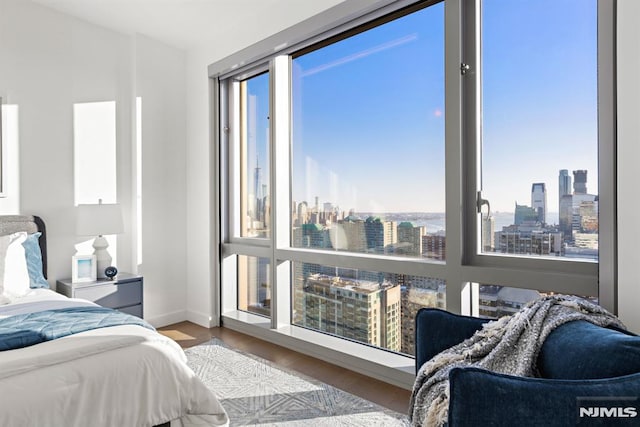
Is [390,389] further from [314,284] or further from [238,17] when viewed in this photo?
[238,17]

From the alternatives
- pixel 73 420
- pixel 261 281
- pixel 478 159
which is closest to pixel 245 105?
pixel 261 281

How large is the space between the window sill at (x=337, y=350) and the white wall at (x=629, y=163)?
4.22ft

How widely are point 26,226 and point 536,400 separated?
362cm

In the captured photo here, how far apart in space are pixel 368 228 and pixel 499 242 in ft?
3.19

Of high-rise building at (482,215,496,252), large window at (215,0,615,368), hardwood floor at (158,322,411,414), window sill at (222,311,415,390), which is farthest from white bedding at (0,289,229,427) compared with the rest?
high-rise building at (482,215,496,252)

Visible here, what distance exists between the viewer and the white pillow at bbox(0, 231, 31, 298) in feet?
8.71

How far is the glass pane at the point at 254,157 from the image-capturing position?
385 centimetres

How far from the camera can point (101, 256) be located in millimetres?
3586

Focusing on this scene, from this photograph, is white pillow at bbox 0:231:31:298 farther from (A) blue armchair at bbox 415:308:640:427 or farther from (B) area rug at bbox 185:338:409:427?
(A) blue armchair at bbox 415:308:640:427

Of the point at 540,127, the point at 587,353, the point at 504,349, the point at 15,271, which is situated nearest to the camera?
the point at 587,353

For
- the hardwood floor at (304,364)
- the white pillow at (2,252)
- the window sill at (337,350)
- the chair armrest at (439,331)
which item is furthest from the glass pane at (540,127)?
the white pillow at (2,252)

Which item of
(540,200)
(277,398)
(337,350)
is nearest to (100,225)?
(277,398)

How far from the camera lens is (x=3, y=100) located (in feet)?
10.6

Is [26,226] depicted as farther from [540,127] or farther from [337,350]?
[540,127]
